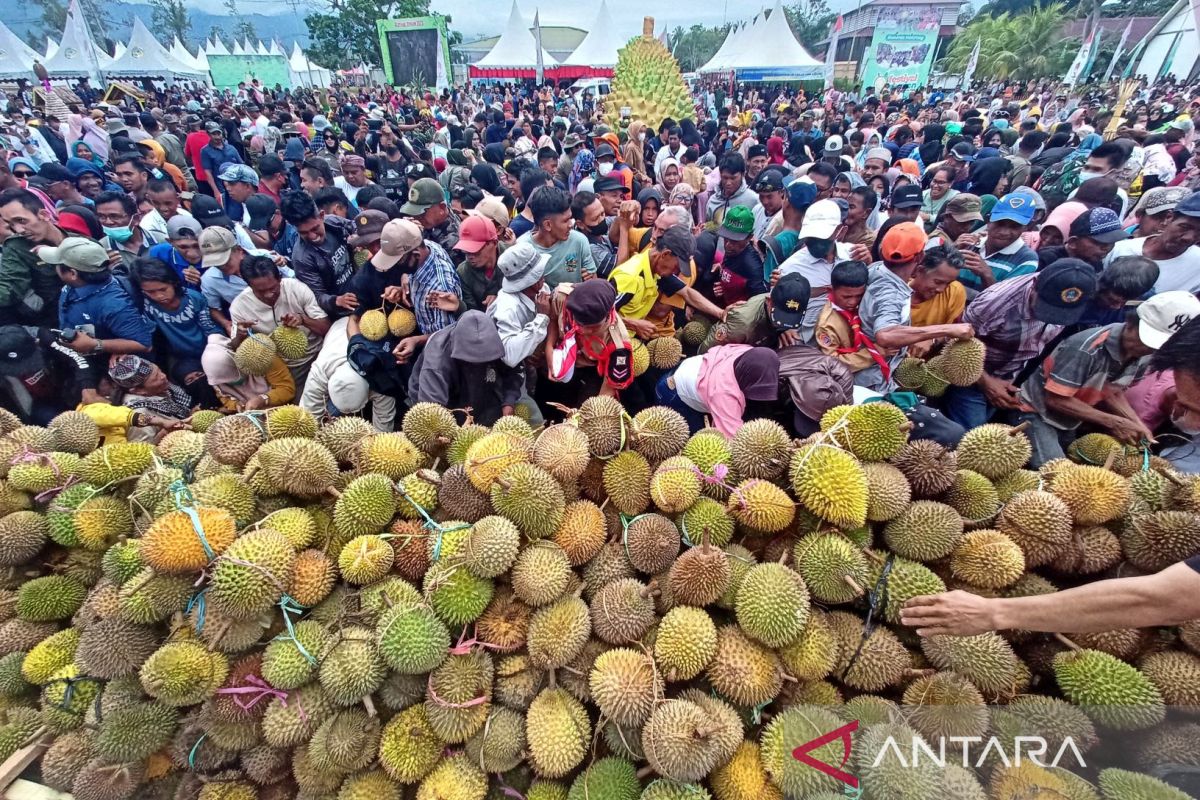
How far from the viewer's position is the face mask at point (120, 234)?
17.3ft

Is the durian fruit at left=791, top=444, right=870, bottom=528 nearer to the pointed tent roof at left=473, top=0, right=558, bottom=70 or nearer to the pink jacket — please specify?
the pink jacket

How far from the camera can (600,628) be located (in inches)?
Result: 70.8

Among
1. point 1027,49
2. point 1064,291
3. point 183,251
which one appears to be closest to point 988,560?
A: point 1064,291

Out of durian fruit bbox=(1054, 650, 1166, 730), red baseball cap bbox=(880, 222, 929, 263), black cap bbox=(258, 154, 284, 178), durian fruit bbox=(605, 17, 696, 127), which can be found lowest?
durian fruit bbox=(1054, 650, 1166, 730)

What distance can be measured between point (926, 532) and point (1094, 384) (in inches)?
Result: 74.5

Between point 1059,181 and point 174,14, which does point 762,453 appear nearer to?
point 1059,181

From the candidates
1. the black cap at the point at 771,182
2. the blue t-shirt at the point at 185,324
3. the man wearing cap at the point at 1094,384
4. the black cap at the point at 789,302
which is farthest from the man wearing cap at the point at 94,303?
the man wearing cap at the point at 1094,384

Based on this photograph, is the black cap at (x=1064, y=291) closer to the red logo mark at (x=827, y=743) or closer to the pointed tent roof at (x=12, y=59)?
the red logo mark at (x=827, y=743)

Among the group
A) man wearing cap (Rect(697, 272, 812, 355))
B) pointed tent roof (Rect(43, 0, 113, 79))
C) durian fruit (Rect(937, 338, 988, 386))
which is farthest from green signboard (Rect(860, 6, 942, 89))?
pointed tent roof (Rect(43, 0, 113, 79))

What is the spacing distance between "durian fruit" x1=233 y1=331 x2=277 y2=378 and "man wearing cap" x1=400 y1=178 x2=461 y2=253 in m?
1.79

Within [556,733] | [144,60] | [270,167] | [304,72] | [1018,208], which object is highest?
[304,72]

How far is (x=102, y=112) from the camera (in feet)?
45.2

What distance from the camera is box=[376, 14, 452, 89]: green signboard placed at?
23703 mm

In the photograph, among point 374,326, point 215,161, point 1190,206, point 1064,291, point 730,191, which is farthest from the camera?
point 215,161
